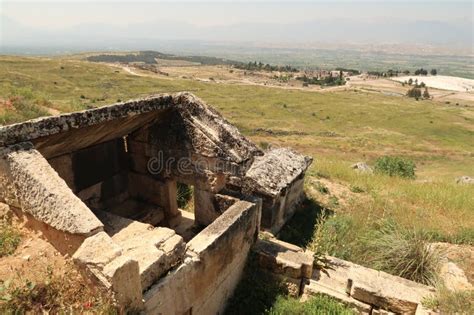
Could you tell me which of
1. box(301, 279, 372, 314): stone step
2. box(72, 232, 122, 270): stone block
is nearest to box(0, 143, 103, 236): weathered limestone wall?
box(72, 232, 122, 270): stone block

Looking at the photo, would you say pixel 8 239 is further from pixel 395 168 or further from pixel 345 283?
pixel 395 168

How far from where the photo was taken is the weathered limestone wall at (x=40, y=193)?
3.79 metres

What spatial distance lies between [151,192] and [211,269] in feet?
10.3

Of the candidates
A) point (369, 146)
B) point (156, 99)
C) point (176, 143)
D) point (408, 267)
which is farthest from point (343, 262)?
point (369, 146)

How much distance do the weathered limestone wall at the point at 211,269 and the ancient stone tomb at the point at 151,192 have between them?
2 centimetres

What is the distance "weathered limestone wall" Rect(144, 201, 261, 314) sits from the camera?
4.26m

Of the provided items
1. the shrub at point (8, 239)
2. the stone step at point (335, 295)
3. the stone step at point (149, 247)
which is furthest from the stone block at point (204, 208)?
the shrub at point (8, 239)

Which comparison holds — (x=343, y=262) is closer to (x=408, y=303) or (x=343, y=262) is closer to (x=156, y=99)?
(x=408, y=303)

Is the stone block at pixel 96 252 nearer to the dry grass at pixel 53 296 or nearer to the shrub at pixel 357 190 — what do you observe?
the dry grass at pixel 53 296

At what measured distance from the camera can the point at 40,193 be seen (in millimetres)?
4004

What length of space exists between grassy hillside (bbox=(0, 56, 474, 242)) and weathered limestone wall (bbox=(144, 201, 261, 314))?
392cm

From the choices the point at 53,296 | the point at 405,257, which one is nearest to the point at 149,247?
the point at 53,296

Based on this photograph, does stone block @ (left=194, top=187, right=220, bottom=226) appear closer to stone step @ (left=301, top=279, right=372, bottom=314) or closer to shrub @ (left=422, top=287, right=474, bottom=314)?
stone step @ (left=301, top=279, right=372, bottom=314)

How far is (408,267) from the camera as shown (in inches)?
252
